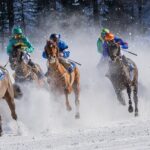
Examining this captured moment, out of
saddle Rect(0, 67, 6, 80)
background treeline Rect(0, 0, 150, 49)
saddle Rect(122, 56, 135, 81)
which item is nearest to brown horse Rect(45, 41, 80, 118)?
saddle Rect(0, 67, 6, 80)

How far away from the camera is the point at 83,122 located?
1552cm

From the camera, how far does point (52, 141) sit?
11961mm

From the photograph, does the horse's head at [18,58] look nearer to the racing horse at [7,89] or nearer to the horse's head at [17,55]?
the horse's head at [17,55]

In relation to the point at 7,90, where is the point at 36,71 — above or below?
below

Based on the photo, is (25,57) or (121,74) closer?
(25,57)

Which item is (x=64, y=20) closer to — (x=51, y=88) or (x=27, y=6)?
(x=27, y=6)

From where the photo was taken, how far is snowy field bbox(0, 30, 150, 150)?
37.4ft

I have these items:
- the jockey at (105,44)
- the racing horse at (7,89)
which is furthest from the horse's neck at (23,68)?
the jockey at (105,44)

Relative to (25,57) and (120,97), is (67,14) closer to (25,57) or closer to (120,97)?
(120,97)

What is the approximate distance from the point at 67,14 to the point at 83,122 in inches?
1402

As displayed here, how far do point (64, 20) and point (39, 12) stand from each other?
9.80ft

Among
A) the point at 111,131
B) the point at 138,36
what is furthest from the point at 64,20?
the point at 111,131

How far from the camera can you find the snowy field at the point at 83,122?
11406 mm

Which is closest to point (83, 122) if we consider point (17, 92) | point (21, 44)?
point (17, 92)
